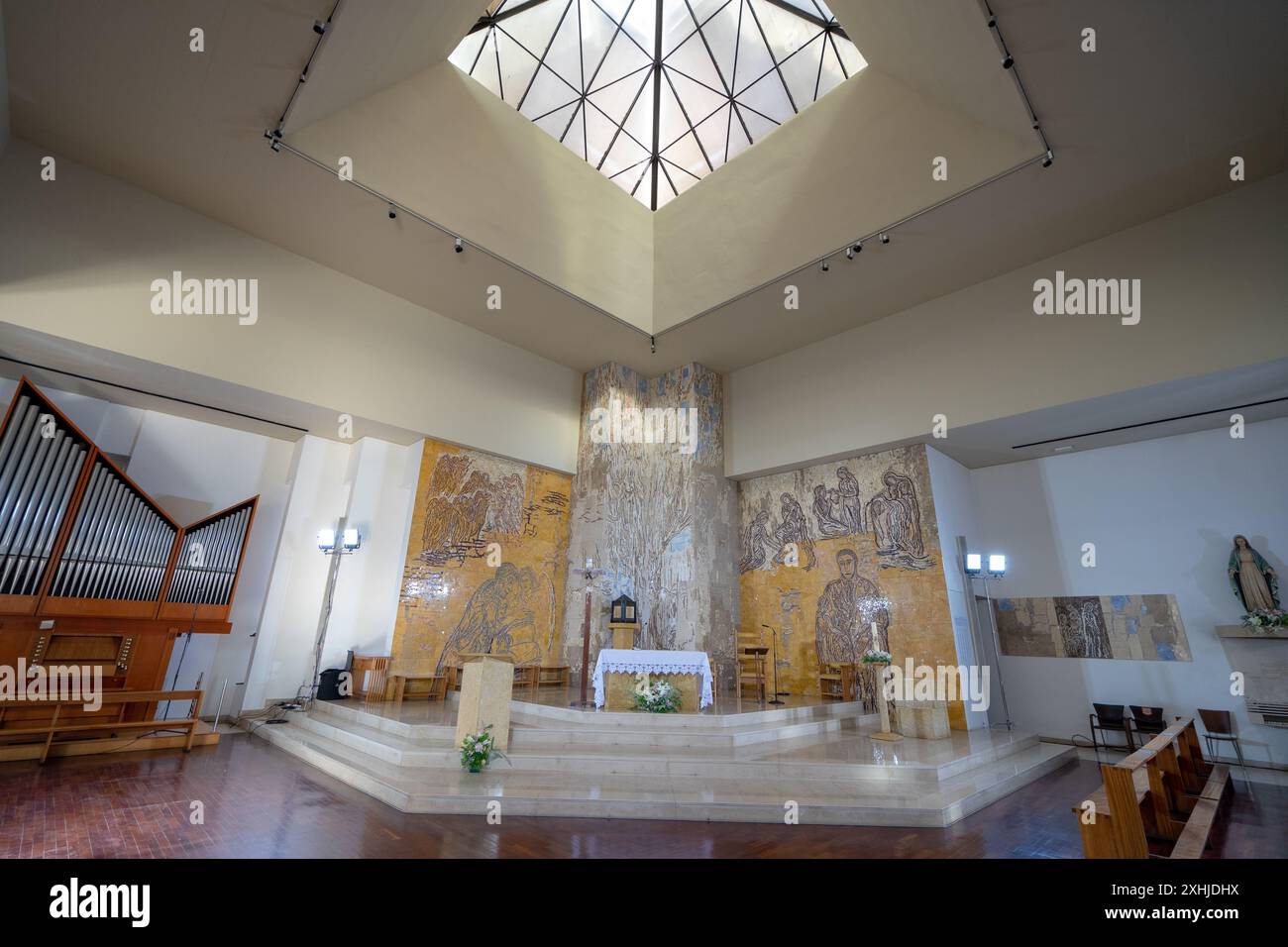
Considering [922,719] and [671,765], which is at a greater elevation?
[922,719]

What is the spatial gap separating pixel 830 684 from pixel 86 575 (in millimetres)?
10880

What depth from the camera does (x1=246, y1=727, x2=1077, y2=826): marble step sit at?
4.69 meters

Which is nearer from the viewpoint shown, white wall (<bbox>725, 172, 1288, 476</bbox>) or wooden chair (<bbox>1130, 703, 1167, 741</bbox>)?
white wall (<bbox>725, 172, 1288, 476</bbox>)

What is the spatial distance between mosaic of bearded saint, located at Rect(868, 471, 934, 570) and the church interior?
6 centimetres

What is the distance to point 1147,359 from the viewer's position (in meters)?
7.41

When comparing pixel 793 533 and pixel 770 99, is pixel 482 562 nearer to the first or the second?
pixel 793 533

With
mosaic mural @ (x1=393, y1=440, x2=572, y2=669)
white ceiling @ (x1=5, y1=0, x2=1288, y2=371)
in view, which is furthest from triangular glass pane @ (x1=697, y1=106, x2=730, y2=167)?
mosaic mural @ (x1=393, y1=440, x2=572, y2=669)

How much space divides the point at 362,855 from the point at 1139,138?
10390 mm

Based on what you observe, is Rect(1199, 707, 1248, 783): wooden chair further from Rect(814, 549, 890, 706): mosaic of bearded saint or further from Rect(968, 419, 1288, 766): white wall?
Rect(814, 549, 890, 706): mosaic of bearded saint

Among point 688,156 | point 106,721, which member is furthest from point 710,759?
Result: point 688,156

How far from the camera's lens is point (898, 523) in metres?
9.71

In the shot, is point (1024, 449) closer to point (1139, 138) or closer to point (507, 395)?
point (1139, 138)

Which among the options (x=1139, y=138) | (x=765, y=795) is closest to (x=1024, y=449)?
(x=1139, y=138)

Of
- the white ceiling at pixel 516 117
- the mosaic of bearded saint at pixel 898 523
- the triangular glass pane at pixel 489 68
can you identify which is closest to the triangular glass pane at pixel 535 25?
the triangular glass pane at pixel 489 68
